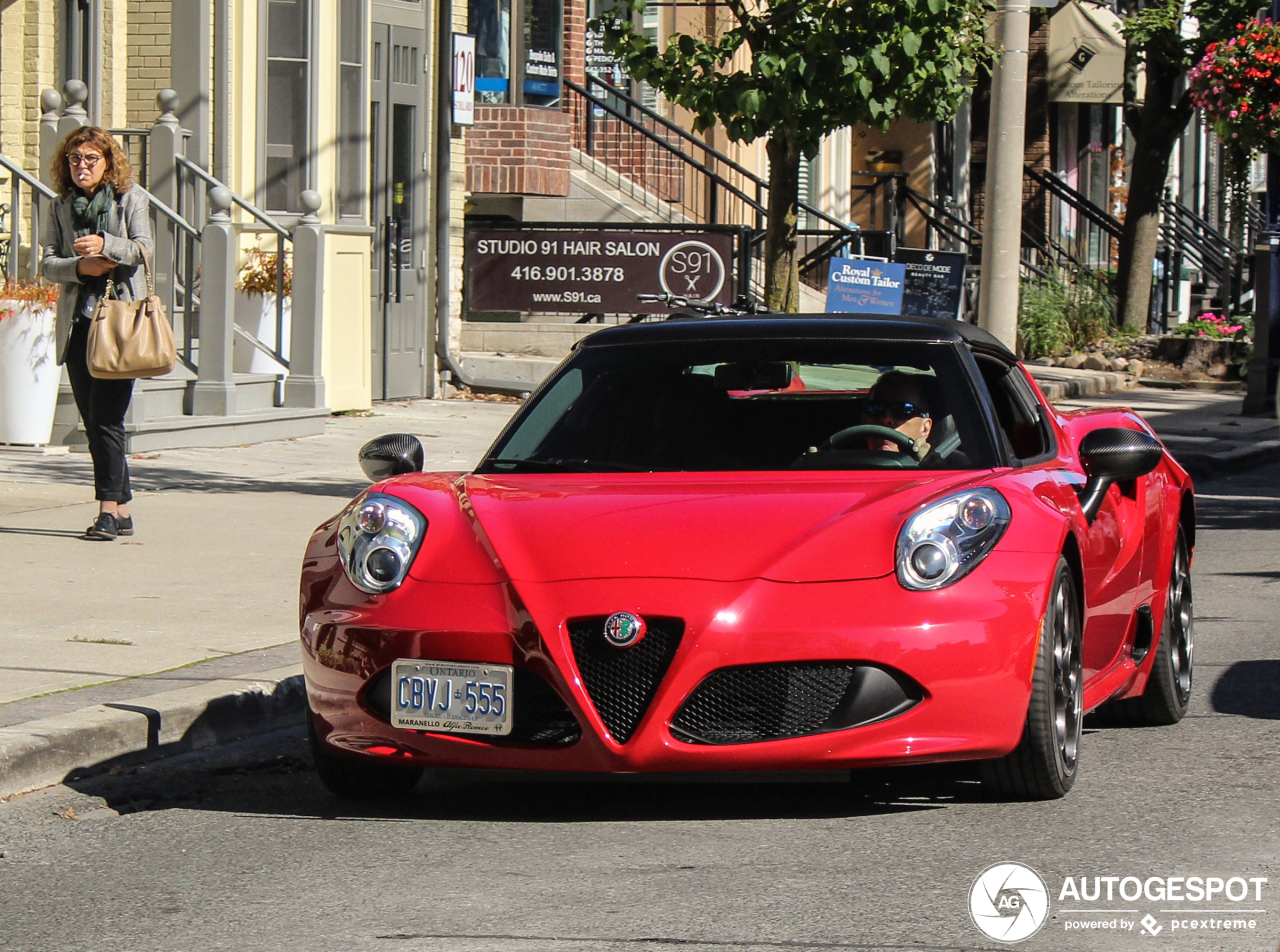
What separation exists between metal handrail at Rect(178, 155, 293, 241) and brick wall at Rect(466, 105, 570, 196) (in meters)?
5.51

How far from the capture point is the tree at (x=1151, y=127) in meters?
26.5

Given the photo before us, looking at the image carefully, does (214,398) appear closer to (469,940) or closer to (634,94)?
(469,940)

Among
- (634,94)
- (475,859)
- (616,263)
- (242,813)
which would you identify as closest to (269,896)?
(475,859)

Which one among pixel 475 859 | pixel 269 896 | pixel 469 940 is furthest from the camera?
pixel 475 859

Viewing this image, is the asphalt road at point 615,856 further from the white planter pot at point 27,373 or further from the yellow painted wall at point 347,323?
the yellow painted wall at point 347,323

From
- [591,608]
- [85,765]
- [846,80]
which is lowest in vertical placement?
[85,765]

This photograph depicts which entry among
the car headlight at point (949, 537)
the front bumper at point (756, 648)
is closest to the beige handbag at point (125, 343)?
the front bumper at point (756, 648)

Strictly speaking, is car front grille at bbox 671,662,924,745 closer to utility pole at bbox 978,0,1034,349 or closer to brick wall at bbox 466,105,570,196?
utility pole at bbox 978,0,1034,349

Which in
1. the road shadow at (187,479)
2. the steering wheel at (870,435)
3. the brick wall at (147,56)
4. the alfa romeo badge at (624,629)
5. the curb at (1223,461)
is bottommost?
the curb at (1223,461)

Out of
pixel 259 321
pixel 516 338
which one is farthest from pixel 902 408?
pixel 516 338

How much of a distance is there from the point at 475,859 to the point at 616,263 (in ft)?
51.9

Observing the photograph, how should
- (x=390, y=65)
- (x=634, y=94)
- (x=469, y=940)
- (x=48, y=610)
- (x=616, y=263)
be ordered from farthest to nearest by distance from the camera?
(x=634, y=94), (x=616, y=263), (x=390, y=65), (x=48, y=610), (x=469, y=940)

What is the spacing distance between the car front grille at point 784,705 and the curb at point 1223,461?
11370 millimetres

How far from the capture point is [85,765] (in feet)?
19.7
